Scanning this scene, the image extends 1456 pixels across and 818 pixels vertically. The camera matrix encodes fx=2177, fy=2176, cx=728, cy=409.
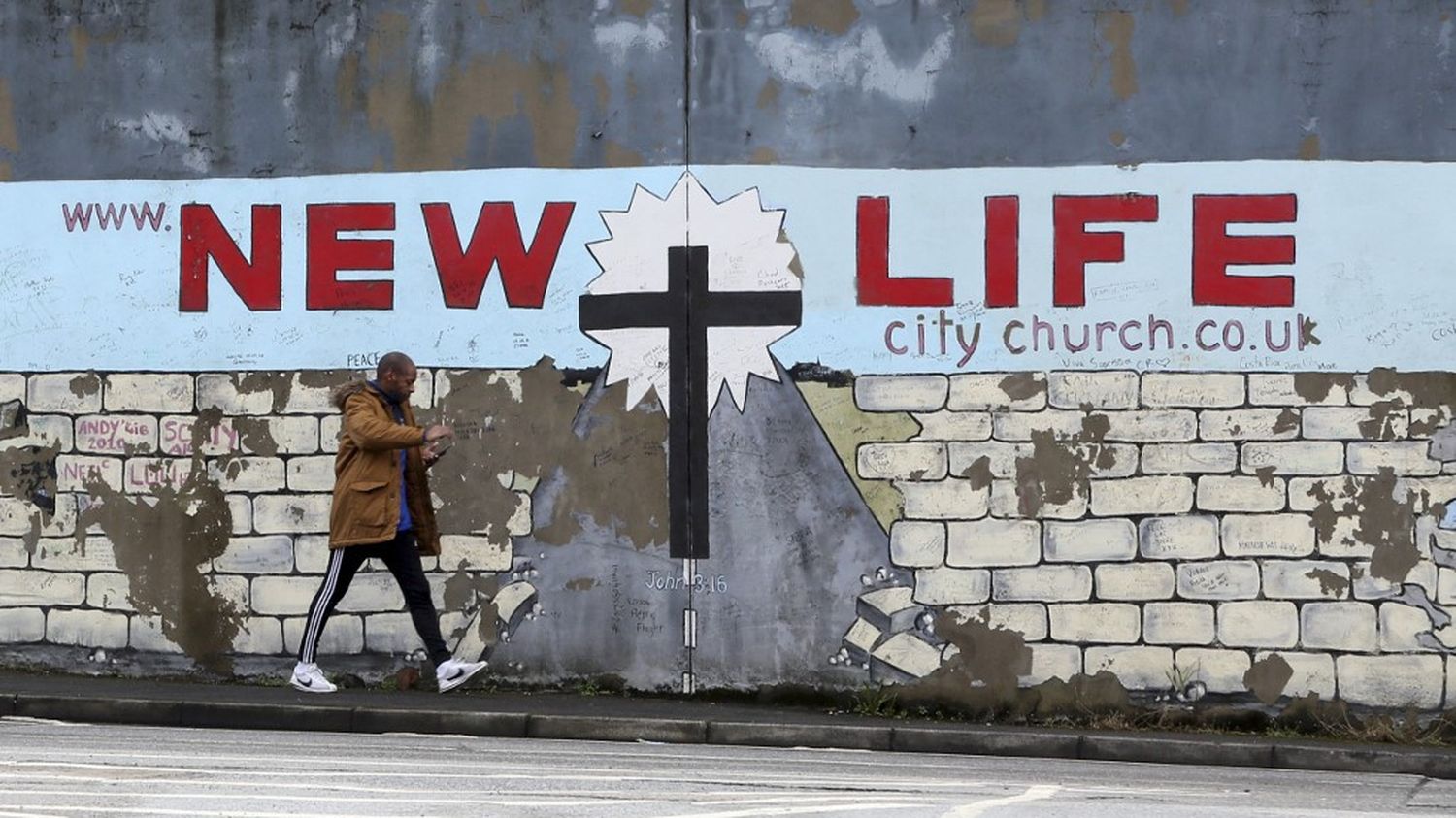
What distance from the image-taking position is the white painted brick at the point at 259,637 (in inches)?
464

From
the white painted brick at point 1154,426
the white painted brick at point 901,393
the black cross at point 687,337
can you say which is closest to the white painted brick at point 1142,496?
the white painted brick at point 1154,426

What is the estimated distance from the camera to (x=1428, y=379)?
35.5ft

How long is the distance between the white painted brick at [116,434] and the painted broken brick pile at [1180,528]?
3924mm

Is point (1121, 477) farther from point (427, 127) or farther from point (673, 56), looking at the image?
point (427, 127)

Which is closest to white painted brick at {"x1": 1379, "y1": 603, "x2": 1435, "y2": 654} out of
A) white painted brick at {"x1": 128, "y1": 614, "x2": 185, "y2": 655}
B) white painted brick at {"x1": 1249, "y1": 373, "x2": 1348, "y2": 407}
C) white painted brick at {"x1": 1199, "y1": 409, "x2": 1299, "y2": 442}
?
white painted brick at {"x1": 1199, "y1": 409, "x2": 1299, "y2": 442}

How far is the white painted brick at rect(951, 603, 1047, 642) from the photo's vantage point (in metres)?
11.1

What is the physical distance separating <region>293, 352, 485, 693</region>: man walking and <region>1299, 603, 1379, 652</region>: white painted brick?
13.8ft

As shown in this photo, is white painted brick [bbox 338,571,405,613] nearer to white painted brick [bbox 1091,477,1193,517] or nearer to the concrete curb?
the concrete curb

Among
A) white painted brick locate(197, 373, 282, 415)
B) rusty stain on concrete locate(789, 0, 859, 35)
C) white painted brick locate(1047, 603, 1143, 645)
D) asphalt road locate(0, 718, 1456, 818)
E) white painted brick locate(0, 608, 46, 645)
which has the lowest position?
asphalt road locate(0, 718, 1456, 818)

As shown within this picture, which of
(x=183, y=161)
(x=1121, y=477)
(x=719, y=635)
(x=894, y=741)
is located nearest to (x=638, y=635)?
(x=719, y=635)

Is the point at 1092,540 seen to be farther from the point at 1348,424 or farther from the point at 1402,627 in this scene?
the point at 1402,627

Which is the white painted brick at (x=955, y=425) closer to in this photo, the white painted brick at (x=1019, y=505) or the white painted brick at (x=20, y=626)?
the white painted brick at (x=1019, y=505)

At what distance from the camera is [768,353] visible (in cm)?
1133

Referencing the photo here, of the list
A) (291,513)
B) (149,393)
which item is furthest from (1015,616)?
(149,393)
